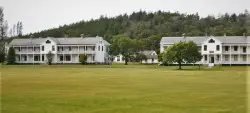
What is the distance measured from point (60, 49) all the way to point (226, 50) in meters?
37.8

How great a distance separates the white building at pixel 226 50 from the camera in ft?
294

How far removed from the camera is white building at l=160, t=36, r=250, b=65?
89562 millimetres

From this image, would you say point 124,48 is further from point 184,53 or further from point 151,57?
point 184,53

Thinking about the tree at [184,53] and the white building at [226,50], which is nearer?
the tree at [184,53]

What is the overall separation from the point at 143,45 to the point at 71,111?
108m

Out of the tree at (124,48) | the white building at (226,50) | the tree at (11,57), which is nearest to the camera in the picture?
the white building at (226,50)

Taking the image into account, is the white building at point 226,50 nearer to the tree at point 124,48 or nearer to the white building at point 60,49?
the tree at point 124,48

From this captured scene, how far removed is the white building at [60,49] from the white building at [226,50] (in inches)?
960

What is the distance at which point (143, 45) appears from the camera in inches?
4897

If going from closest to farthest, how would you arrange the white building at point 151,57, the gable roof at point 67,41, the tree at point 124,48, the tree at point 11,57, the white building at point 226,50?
the white building at point 226,50, the tree at point 11,57, the tree at point 124,48, the gable roof at point 67,41, the white building at point 151,57

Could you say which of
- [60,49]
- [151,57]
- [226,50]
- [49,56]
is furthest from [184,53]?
[151,57]

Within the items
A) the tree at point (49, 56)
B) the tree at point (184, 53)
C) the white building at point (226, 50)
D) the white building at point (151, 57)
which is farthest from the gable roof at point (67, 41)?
the tree at point (184, 53)

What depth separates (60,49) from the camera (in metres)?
102

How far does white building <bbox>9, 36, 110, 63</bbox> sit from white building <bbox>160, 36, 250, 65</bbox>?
24.4 metres
